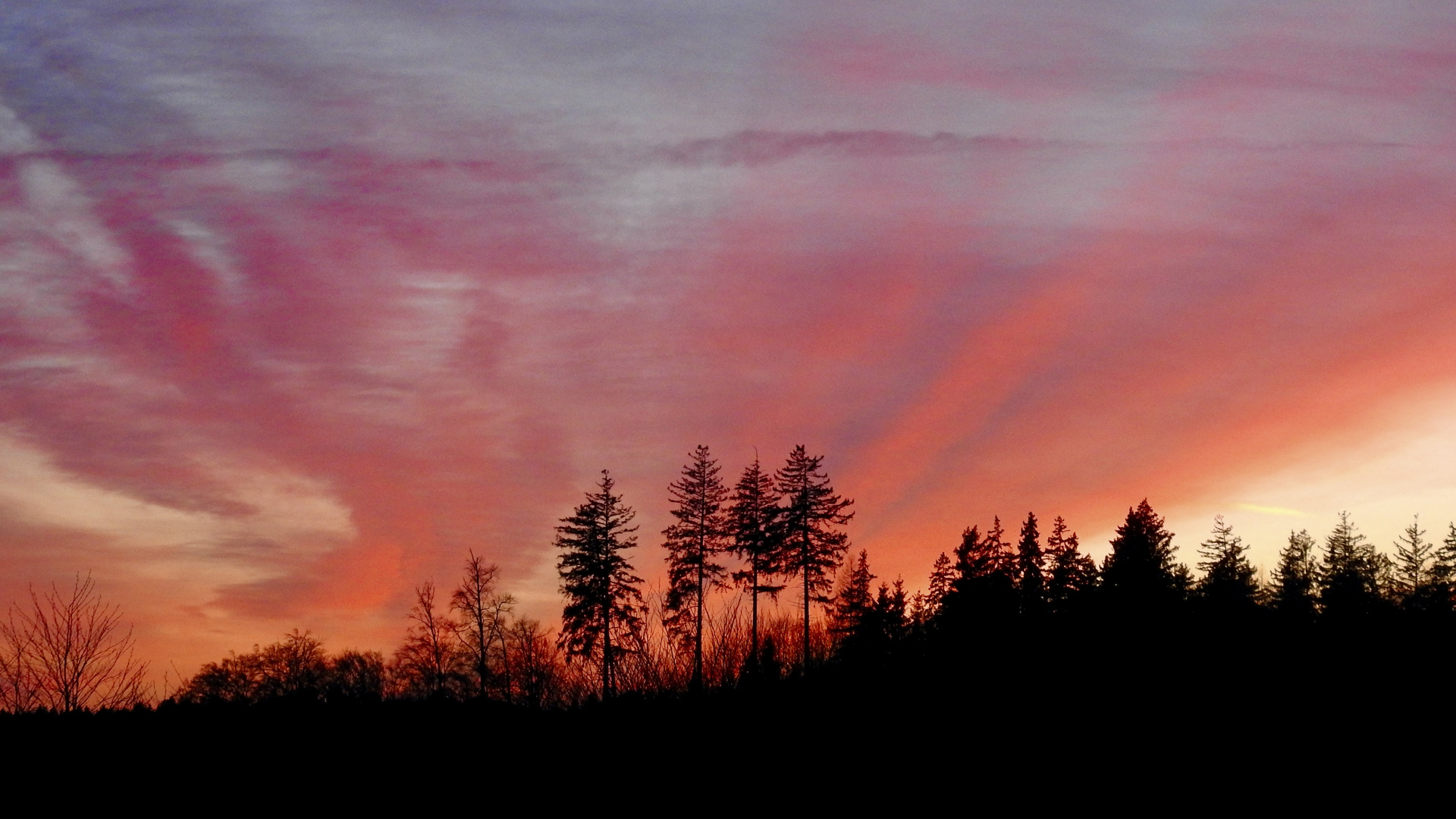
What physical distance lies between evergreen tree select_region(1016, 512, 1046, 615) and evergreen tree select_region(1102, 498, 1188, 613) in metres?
5.21

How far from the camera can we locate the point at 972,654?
2595cm

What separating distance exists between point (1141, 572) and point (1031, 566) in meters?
13.0

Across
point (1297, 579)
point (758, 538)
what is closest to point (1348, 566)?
point (1297, 579)

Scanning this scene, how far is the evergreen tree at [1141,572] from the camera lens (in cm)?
5694

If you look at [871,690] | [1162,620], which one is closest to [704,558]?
[1162,620]

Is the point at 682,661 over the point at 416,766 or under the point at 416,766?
over

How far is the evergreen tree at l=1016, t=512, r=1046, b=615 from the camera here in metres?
68.1

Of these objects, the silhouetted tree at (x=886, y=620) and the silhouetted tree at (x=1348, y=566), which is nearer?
the silhouetted tree at (x=886, y=620)

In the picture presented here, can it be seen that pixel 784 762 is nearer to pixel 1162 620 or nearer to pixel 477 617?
pixel 1162 620

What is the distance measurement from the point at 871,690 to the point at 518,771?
7.90 metres

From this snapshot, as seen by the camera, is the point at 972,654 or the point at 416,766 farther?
the point at 972,654

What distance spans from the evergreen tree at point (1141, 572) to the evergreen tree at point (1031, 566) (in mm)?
5207

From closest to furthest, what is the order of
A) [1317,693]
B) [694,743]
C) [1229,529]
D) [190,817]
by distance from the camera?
[190,817]
[694,743]
[1317,693]
[1229,529]

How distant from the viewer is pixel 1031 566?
73062 mm
